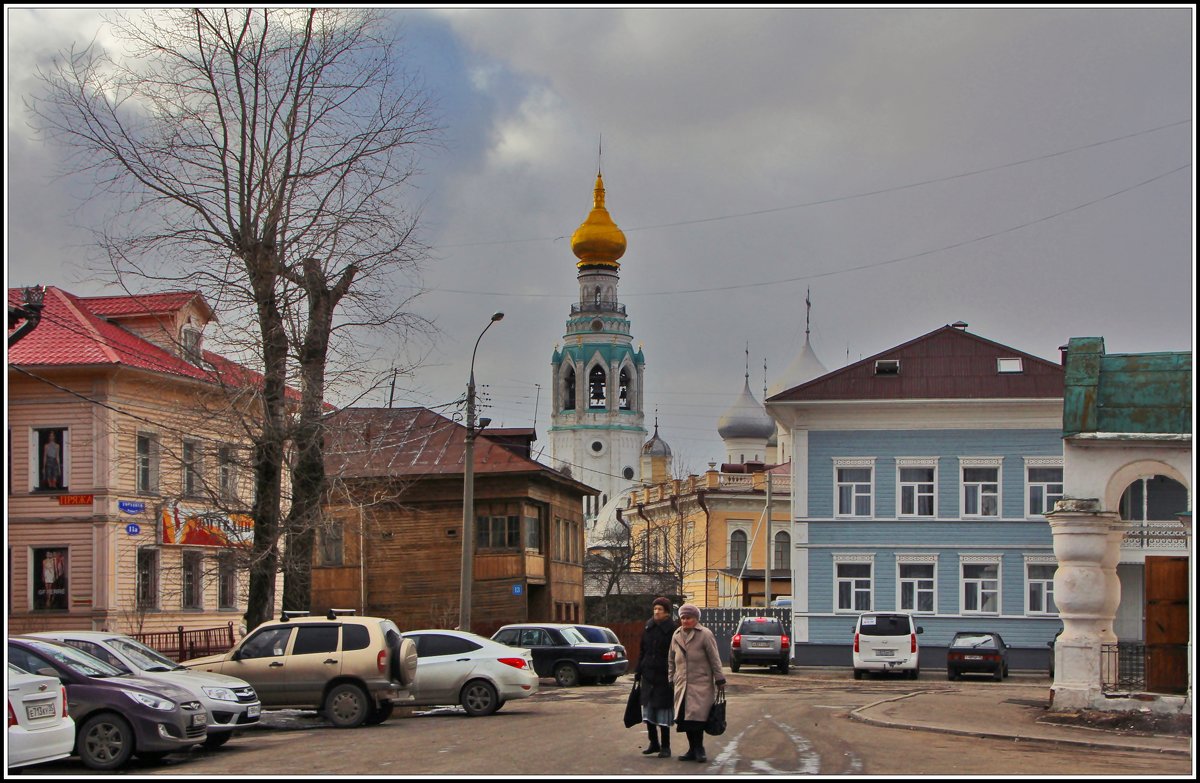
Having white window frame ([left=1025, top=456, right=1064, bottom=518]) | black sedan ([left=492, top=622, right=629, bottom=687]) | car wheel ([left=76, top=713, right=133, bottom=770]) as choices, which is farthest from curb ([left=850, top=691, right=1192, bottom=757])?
white window frame ([left=1025, top=456, right=1064, bottom=518])

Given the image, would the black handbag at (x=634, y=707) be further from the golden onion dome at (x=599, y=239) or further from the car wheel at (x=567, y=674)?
the golden onion dome at (x=599, y=239)

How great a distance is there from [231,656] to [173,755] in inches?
149

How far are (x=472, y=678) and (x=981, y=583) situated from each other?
2757 centimetres

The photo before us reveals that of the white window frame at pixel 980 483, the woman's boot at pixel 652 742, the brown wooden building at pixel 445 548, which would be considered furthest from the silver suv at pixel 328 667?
the white window frame at pixel 980 483

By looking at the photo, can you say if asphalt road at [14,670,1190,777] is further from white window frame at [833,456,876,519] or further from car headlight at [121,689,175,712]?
white window frame at [833,456,876,519]

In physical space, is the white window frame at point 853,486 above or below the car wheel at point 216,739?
above

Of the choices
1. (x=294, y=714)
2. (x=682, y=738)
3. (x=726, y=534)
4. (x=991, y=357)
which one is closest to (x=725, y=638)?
(x=991, y=357)

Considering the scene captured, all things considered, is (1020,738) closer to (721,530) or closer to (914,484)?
(914,484)

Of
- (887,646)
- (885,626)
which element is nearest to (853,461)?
(885,626)

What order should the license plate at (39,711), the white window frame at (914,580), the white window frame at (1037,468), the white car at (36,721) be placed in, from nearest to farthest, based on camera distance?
the white car at (36,721)
the license plate at (39,711)
the white window frame at (1037,468)
the white window frame at (914,580)

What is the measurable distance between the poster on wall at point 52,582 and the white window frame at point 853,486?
22.9 m

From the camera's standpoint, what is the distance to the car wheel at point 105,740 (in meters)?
17.0

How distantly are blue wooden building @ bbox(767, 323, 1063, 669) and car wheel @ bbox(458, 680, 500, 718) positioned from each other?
83.9 ft

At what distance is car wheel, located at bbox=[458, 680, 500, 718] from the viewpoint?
80.7ft
